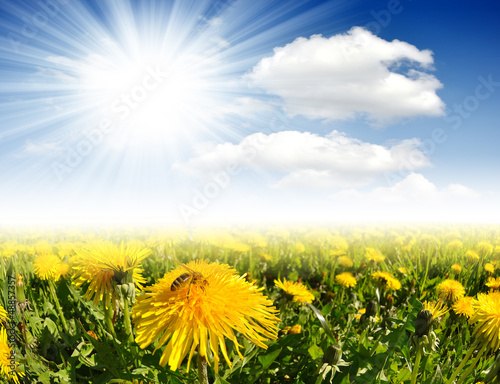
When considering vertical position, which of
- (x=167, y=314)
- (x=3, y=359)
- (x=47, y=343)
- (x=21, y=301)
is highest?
(x=167, y=314)

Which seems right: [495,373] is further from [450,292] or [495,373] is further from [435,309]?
[450,292]

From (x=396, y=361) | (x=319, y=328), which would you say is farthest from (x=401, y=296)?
(x=396, y=361)

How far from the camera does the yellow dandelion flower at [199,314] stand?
A: 117 cm

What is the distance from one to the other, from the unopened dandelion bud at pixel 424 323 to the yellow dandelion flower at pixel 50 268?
241cm

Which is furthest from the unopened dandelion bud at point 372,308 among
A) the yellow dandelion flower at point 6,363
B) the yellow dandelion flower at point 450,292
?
the yellow dandelion flower at point 6,363

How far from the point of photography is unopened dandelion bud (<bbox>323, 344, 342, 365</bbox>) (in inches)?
54.9

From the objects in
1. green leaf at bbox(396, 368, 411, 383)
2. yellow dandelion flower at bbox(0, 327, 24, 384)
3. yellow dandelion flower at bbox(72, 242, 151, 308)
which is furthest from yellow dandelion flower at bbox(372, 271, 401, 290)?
yellow dandelion flower at bbox(0, 327, 24, 384)

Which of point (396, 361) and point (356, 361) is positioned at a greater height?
point (356, 361)

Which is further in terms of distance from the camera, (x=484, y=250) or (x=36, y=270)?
(x=484, y=250)

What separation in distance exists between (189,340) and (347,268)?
3613 mm

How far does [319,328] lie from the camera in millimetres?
2453

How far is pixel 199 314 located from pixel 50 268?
207 cm

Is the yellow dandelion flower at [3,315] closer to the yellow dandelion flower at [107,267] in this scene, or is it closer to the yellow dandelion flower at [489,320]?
the yellow dandelion flower at [107,267]

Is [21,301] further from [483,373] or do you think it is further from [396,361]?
[483,373]
